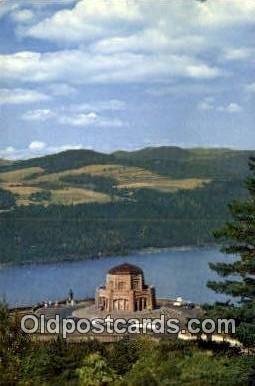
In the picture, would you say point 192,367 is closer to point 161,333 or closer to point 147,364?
point 147,364

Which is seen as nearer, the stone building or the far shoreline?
the stone building

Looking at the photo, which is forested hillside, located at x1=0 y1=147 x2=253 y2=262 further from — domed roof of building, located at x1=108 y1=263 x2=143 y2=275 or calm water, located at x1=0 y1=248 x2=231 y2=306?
domed roof of building, located at x1=108 y1=263 x2=143 y2=275

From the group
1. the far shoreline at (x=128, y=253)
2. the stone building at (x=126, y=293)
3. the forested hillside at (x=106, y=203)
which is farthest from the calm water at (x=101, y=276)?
the stone building at (x=126, y=293)

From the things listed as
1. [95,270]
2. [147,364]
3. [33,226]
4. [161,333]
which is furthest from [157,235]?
[147,364]

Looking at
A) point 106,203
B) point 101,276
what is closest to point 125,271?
point 101,276

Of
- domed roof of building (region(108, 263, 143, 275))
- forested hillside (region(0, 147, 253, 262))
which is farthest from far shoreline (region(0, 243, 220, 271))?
domed roof of building (region(108, 263, 143, 275))

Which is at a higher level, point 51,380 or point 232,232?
point 232,232

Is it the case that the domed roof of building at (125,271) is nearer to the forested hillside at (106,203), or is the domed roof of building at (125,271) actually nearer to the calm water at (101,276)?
the calm water at (101,276)
